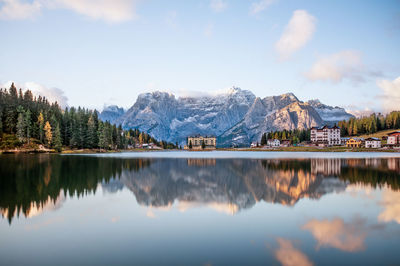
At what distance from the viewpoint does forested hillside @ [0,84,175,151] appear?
427 ft

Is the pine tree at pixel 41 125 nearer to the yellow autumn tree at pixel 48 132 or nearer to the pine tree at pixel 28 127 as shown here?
the yellow autumn tree at pixel 48 132

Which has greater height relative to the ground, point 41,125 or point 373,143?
point 41,125

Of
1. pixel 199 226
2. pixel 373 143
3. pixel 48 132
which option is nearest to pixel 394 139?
pixel 373 143

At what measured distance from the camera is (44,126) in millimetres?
140125

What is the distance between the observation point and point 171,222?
16.8 m

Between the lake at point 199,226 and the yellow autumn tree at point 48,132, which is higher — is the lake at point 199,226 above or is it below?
below

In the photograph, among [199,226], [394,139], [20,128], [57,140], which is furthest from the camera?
[394,139]

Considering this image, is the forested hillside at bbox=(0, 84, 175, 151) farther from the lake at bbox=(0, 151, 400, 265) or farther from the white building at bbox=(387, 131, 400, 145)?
the white building at bbox=(387, 131, 400, 145)

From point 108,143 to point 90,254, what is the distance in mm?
164403

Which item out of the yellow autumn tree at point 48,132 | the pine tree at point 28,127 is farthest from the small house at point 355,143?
the pine tree at point 28,127

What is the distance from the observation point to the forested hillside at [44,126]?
13026 centimetres

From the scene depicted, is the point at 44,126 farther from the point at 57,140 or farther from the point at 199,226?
the point at 199,226

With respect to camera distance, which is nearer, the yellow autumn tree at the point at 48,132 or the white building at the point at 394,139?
the yellow autumn tree at the point at 48,132

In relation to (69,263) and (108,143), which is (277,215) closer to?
(69,263)
